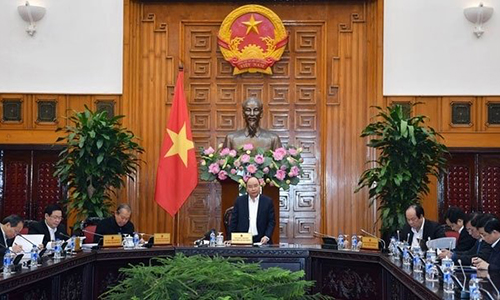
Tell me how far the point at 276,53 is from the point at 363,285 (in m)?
4.39

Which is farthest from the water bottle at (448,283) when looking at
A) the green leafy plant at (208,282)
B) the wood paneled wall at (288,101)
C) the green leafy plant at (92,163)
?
the wood paneled wall at (288,101)

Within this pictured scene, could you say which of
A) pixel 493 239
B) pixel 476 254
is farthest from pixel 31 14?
pixel 493 239

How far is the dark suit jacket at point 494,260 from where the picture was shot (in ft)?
17.3

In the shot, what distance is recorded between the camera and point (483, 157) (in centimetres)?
1027

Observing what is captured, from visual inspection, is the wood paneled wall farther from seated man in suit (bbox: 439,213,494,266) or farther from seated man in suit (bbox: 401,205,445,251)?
seated man in suit (bbox: 439,213,494,266)

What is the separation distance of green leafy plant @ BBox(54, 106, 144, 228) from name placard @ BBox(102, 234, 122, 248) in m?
1.79

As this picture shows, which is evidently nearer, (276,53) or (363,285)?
(363,285)

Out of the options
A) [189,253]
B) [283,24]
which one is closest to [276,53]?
[283,24]

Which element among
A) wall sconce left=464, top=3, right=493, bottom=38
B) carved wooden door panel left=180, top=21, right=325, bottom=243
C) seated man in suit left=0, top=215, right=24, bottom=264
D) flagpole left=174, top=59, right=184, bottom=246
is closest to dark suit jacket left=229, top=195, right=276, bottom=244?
seated man in suit left=0, top=215, right=24, bottom=264

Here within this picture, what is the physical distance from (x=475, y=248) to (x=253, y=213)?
2130mm

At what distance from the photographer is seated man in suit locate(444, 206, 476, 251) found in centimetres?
697

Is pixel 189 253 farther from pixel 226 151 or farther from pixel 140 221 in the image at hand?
pixel 140 221

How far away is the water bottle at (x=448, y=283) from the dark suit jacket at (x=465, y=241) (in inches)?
108

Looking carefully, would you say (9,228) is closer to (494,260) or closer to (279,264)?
(279,264)
